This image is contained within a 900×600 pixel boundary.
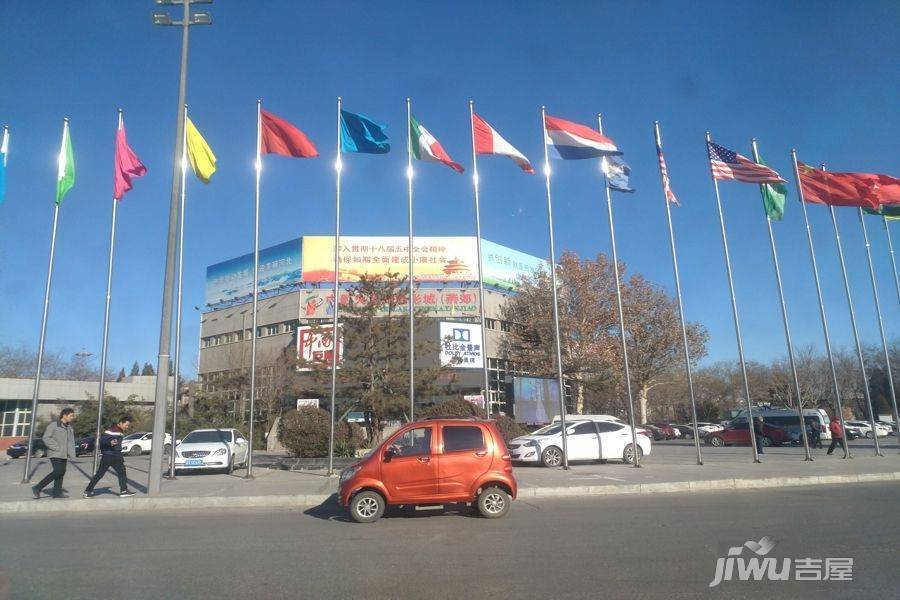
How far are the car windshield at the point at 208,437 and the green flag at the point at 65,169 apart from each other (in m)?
8.47

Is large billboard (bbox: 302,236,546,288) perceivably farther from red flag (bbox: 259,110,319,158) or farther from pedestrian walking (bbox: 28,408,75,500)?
pedestrian walking (bbox: 28,408,75,500)

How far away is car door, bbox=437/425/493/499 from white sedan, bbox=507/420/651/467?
933 cm

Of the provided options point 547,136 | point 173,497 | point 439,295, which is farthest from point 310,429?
point 439,295

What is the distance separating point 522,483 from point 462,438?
175 inches

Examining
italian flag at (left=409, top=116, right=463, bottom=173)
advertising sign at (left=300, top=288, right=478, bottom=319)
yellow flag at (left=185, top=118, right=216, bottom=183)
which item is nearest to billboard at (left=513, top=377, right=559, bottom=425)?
advertising sign at (left=300, top=288, right=478, bottom=319)

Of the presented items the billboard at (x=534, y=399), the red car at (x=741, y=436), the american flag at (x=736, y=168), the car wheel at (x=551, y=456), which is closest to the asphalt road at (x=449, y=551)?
the car wheel at (x=551, y=456)

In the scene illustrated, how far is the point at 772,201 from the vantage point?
20.5 meters

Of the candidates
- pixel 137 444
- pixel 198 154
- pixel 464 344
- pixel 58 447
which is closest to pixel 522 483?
pixel 58 447

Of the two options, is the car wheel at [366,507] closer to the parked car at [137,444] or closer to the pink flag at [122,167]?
the pink flag at [122,167]

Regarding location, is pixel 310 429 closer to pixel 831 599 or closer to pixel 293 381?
pixel 831 599

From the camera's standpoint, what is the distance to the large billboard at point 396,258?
144 ft

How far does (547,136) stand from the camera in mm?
18312

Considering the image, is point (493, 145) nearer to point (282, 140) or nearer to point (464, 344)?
point (282, 140)

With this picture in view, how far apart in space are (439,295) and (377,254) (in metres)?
5.79
